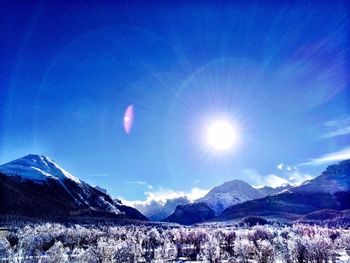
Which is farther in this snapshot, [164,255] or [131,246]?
[164,255]

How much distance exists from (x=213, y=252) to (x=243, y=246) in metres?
17.8

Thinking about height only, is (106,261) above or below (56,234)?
below

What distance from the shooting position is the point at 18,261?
82938 millimetres

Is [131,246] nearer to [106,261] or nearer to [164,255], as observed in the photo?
[164,255]

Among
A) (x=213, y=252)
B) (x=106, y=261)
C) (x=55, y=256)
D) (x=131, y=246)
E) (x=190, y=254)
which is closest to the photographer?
(x=55, y=256)

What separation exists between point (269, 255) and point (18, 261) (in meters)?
80.3

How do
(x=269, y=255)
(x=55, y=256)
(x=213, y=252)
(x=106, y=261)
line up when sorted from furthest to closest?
1. (x=213, y=252)
2. (x=269, y=255)
3. (x=106, y=261)
4. (x=55, y=256)

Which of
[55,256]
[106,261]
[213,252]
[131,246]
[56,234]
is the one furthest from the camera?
[56,234]

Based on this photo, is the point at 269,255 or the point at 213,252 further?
the point at 213,252

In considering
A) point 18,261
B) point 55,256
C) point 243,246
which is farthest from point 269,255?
point 18,261

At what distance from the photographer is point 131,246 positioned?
129m

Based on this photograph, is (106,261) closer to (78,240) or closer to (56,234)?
(78,240)

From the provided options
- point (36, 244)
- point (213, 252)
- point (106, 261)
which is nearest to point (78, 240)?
point (36, 244)

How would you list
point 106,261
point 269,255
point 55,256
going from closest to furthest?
1. point 55,256
2. point 106,261
3. point 269,255
